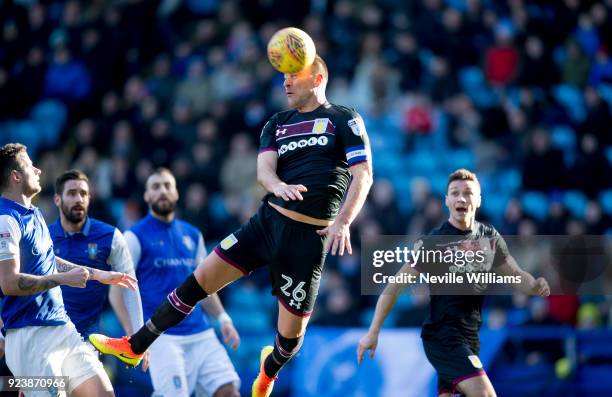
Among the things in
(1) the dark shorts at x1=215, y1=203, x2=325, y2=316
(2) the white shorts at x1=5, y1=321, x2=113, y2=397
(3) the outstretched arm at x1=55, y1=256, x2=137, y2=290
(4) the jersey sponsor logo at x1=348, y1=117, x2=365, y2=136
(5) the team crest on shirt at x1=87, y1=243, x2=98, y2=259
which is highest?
(4) the jersey sponsor logo at x1=348, y1=117, x2=365, y2=136

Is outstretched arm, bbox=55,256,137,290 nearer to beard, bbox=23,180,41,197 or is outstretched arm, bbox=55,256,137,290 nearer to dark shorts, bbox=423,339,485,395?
beard, bbox=23,180,41,197

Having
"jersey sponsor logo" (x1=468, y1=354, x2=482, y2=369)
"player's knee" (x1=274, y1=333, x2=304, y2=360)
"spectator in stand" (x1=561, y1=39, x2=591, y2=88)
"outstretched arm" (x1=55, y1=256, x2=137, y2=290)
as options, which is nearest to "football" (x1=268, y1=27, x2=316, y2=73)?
"outstretched arm" (x1=55, y1=256, x2=137, y2=290)

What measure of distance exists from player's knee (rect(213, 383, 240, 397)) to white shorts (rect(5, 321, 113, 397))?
2.33m

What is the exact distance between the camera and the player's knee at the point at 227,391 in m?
10.4

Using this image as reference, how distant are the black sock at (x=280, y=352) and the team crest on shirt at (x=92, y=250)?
73.2 inches

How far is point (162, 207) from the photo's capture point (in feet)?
35.3

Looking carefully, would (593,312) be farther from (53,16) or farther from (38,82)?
(53,16)

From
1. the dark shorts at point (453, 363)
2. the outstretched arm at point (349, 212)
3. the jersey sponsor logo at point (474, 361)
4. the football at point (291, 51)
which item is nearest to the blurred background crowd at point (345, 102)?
the dark shorts at point (453, 363)

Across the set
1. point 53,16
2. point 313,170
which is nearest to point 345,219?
point 313,170

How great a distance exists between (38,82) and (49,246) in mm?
11649

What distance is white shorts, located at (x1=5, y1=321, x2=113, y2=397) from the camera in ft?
26.3

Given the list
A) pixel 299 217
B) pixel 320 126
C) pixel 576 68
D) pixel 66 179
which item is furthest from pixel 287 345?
pixel 576 68

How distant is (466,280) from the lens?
938 centimetres

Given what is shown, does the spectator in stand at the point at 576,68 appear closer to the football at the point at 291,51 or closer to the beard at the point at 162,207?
the beard at the point at 162,207
